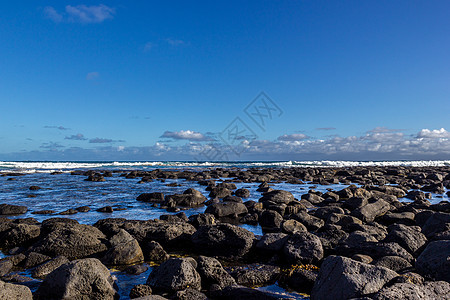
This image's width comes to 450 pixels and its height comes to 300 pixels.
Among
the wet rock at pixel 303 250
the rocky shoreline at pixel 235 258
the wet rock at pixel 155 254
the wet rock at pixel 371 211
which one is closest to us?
the rocky shoreline at pixel 235 258

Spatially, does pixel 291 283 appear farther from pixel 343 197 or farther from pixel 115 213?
pixel 343 197

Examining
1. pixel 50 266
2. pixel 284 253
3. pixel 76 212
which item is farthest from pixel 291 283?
pixel 76 212

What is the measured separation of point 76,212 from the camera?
12.9 m

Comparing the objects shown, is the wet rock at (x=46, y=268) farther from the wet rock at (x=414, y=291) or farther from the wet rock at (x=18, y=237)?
the wet rock at (x=414, y=291)

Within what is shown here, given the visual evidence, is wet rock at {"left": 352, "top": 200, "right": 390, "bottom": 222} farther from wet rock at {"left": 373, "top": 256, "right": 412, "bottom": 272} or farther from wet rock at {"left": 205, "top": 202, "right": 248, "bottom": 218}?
wet rock at {"left": 373, "top": 256, "right": 412, "bottom": 272}

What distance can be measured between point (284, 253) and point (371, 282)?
2768 millimetres

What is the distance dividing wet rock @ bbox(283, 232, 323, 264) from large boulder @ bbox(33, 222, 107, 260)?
180 inches

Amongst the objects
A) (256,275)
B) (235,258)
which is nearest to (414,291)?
(256,275)

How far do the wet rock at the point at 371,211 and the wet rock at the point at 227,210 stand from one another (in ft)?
14.7

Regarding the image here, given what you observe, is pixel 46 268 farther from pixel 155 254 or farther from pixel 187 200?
pixel 187 200

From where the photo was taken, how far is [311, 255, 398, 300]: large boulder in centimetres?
428

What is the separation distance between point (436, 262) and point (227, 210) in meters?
8.16

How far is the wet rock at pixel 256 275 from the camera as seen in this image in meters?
5.93

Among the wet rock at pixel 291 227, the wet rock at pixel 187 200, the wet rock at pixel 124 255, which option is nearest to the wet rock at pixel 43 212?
the wet rock at pixel 187 200
